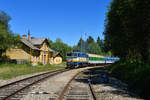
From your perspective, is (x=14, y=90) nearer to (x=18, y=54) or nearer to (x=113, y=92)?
(x=113, y=92)

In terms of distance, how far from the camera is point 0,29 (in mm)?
26281

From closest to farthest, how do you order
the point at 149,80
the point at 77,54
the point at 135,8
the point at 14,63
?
1. the point at 149,80
2. the point at 135,8
3. the point at 77,54
4. the point at 14,63

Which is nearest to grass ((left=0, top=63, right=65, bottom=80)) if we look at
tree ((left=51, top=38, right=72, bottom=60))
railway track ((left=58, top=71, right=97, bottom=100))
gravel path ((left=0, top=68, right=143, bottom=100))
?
gravel path ((left=0, top=68, right=143, bottom=100))

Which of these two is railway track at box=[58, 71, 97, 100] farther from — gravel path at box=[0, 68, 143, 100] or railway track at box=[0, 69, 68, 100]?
railway track at box=[0, 69, 68, 100]

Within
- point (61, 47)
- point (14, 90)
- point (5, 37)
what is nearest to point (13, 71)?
point (5, 37)

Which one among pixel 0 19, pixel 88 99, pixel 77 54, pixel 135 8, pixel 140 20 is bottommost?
pixel 88 99

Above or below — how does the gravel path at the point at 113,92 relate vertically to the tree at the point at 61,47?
below

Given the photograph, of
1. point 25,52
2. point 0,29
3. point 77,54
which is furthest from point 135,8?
point 25,52

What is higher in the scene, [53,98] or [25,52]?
[25,52]

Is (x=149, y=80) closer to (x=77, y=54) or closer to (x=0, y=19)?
(x=77, y=54)

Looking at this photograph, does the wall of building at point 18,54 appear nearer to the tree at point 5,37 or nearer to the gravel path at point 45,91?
the tree at point 5,37

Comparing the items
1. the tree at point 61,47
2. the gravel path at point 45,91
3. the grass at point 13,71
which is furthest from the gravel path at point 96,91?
the tree at point 61,47

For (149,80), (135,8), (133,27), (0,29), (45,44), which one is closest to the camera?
(149,80)

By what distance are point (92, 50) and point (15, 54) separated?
246 feet
